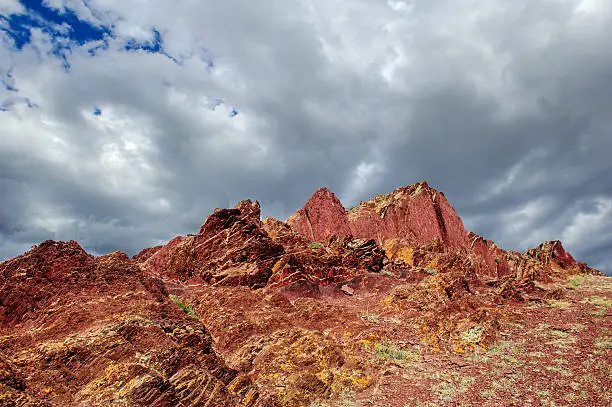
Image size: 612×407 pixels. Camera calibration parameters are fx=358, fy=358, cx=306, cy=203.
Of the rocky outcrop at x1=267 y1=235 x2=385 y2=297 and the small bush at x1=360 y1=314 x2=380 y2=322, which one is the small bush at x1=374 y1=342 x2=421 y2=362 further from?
the rocky outcrop at x1=267 y1=235 x2=385 y2=297

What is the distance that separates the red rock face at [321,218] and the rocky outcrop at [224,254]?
20.6 m

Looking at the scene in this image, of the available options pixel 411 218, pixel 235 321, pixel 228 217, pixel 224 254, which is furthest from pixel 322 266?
pixel 411 218

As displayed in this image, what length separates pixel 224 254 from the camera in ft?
87.1

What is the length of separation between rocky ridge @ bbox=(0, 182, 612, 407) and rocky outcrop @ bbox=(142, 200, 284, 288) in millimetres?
104

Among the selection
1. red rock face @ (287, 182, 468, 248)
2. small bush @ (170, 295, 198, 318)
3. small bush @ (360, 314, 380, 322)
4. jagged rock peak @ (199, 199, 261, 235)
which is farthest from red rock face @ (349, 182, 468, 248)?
small bush @ (170, 295, 198, 318)

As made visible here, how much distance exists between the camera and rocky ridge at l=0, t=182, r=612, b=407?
10492 mm

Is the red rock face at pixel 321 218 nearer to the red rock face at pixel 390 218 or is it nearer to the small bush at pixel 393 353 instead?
the red rock face at pixel 390 218

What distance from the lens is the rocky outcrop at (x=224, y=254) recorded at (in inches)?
981

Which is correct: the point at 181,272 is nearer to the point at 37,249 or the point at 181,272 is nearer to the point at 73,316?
the point at 37,249

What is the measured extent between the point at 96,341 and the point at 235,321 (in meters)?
7.74

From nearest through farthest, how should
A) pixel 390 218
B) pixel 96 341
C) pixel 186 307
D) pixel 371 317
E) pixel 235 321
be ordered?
pixel 96 341 → pixel 235 321 → pixel 186 307 → pixel 371 317 → pixel 390 218

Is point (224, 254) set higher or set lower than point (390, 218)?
lower

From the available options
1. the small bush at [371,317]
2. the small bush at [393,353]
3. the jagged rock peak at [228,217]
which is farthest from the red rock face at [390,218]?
the small bush at [393,353]

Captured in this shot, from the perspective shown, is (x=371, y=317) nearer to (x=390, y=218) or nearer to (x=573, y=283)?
(x=573, y=283)
